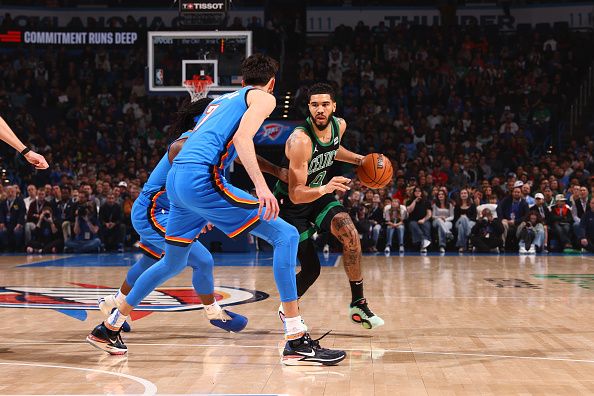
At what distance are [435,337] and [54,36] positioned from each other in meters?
20.3

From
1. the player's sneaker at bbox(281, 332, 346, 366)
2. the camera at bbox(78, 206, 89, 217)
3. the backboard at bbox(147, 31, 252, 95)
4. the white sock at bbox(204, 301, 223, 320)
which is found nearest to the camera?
the player's sneaker at bbox(281, 332, 346, 366)

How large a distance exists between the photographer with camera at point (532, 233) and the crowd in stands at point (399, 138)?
0.03 m

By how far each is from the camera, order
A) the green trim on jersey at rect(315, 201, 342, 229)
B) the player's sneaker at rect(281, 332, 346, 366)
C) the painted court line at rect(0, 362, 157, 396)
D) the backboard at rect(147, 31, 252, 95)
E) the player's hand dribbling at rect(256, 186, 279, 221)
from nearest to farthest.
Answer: the painted court line at rect(0, 362, 157, 396), the player's hand dribbling at rect(256, 186, 279, 221), the player's sneaker at rect(281, 332, 346, 366), the green trim on jersey at rect(315, 201, 342, 229), the backboard at rect(147, 31, 252, 95)

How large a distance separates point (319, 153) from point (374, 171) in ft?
1.82

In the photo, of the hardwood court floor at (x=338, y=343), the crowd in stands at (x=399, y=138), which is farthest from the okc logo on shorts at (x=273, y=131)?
the hardwood court floor at (x=338, y=343)

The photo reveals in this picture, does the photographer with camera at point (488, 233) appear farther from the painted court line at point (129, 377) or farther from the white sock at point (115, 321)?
the painted court line at point (129, 377)

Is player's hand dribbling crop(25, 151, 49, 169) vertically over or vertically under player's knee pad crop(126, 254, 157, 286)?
over

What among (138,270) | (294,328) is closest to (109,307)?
(138,270)

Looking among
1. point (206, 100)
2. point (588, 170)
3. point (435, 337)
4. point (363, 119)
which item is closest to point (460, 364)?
point (435, 337)

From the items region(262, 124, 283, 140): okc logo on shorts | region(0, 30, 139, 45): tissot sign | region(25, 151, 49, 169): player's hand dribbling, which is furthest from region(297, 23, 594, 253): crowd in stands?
region(25, 151, 49, 169): player's hand dribbling

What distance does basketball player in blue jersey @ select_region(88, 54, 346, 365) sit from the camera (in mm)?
5203

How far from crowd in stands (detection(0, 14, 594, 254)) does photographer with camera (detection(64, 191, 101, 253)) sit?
3cm

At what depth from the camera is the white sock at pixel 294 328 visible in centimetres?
529

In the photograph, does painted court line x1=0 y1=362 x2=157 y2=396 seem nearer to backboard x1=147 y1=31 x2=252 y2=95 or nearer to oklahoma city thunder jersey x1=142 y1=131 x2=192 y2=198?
oklahoma city thunder jersey x1=142 y1=131 x2=192 y2=198
